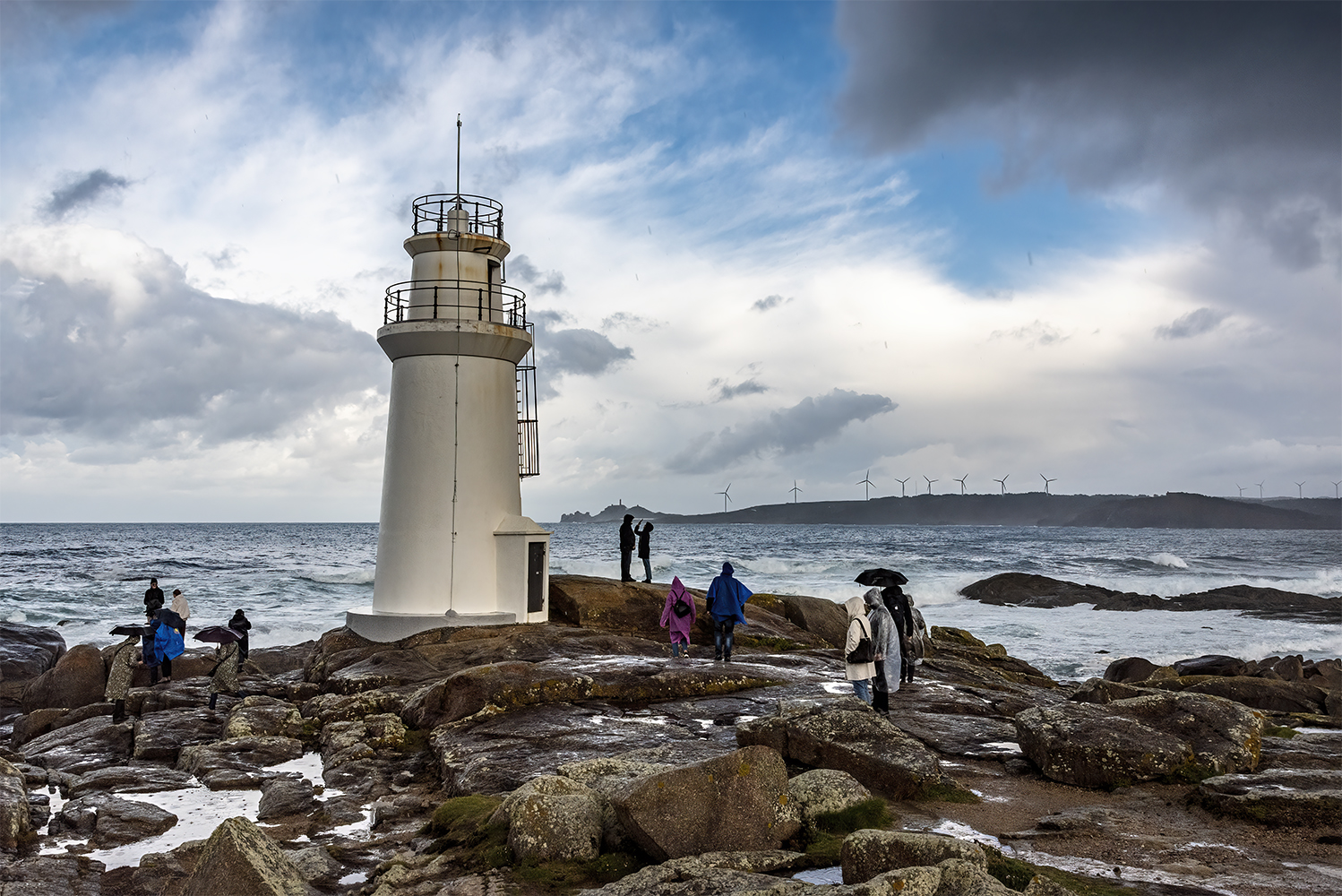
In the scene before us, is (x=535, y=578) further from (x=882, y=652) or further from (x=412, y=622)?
(x=882, y=652)

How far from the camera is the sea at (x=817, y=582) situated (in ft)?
106

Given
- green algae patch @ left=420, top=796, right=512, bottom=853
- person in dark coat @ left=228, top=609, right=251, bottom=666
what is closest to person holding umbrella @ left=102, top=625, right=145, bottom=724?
person in dark coat @ left=228, top=609, right=251, bottom=666

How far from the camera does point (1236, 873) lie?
22.1 ft

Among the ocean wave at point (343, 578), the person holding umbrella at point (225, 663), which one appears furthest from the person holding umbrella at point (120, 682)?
the ocean wave at point (343, 578)

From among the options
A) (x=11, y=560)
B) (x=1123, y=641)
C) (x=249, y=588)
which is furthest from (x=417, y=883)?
(x=11, y=560)

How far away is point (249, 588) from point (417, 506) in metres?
29.6

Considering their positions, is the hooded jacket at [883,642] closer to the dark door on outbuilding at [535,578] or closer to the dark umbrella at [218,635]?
the dark door on outbuilding at [535,578]

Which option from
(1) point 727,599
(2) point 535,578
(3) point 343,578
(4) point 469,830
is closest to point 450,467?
(2) point 535,578

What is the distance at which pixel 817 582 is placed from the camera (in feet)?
176

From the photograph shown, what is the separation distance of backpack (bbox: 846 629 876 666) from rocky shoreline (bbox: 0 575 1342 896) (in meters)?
0.84

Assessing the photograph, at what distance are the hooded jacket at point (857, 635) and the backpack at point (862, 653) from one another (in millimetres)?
22

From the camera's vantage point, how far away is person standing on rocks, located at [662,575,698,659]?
16.7 metres

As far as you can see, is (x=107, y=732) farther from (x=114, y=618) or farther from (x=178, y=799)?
(x=114, y=618)

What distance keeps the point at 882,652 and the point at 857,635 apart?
0.55 meters
